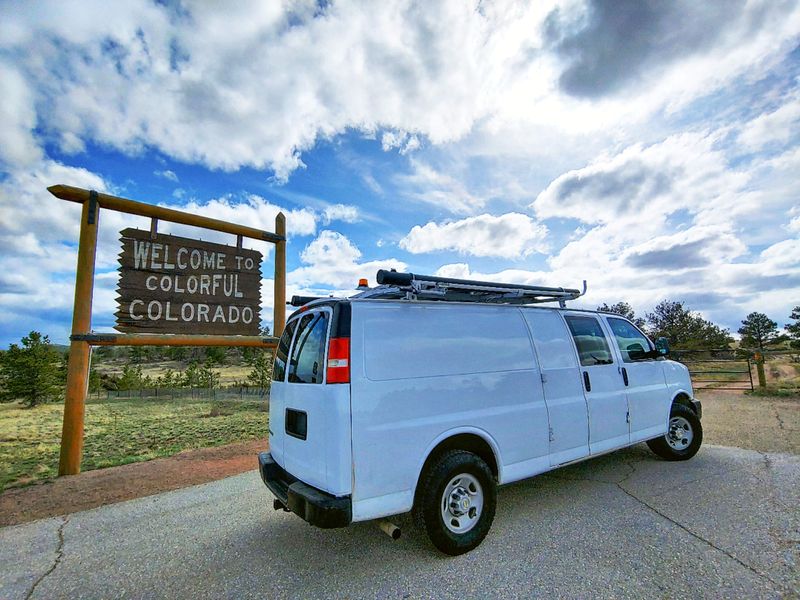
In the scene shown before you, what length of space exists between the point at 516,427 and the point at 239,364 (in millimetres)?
49187

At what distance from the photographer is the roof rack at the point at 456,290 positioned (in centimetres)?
326

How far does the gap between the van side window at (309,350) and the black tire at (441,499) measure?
116cm

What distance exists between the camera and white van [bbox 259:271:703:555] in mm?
2713

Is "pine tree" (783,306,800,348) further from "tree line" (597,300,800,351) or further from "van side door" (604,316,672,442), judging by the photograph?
"van side door" (604,316,672,442)

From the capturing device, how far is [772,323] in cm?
3447

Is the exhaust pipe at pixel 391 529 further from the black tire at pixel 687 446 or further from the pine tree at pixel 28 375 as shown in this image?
the pine tree at pixel 28 375

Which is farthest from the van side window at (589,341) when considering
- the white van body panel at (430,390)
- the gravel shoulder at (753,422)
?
the gravel shoulder at (753,422)

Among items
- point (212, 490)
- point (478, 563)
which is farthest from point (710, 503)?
point (212, 490)

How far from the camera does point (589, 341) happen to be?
453 centimetres

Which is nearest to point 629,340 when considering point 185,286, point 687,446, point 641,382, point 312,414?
point 641,382

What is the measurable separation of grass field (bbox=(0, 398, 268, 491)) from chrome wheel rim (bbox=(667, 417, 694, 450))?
7872 mm

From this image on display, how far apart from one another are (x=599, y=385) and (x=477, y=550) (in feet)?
7.60

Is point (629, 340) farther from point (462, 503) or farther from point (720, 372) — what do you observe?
point (720, 372)

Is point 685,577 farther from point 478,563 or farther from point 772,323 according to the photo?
point 772,323
